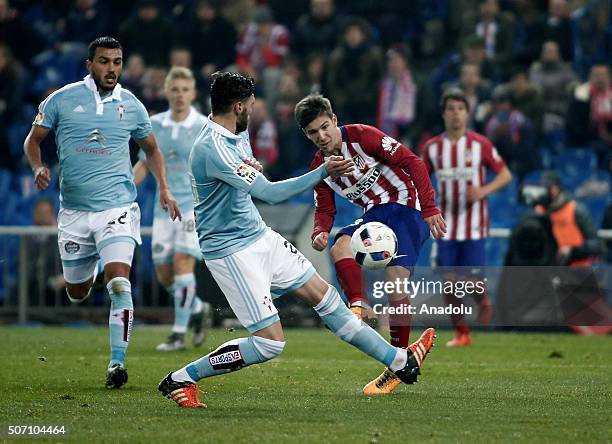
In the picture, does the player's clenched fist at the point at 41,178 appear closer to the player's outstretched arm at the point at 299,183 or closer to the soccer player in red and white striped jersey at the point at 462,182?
the player's outstretched arm at the point at 299,183

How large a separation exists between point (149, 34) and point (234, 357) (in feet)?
42.3

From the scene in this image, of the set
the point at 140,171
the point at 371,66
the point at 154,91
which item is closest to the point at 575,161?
the point at 371,66

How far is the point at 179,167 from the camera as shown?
12688 millimetres

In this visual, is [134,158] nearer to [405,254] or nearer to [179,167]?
[179,167]

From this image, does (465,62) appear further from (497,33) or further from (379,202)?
(379,202)

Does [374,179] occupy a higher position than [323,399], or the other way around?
[374,179]

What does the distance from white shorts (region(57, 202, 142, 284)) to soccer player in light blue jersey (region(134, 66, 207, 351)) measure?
305 centimetres

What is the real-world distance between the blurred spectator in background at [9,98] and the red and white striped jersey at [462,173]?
8.94 m

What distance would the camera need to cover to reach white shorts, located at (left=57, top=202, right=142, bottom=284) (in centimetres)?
926

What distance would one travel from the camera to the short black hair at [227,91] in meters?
7.64

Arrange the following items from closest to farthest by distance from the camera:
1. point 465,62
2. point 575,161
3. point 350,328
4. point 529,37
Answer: point 350,328 < point 575,161 < point 465,62 < point 529,37

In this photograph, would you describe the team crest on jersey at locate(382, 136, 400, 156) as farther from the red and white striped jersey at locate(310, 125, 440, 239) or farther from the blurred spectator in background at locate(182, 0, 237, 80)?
the blurred spectator in background at locate(182, 0, 237, 80)

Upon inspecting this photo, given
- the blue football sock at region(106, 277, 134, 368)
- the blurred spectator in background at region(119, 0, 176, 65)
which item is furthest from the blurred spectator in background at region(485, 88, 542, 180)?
the blue football sock at region(106, 277, 134, 368)

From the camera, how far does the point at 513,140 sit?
16203mm
